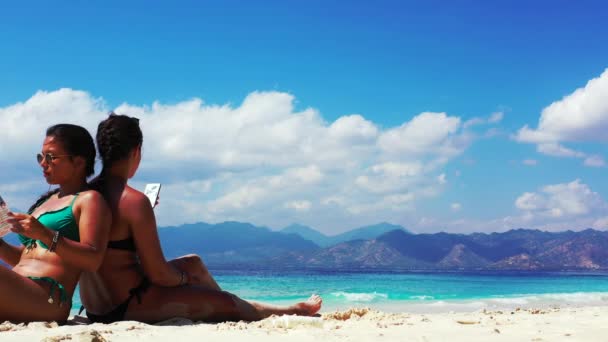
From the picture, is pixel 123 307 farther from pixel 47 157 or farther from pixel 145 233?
pixel 47 157

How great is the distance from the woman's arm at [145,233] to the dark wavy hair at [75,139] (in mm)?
455

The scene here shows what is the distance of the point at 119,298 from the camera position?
450 centimetres

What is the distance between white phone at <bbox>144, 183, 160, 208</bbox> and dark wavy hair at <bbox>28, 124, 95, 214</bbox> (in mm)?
597

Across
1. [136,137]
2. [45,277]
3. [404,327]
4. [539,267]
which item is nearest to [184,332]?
[45,277]

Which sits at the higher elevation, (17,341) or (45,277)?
(45,277)

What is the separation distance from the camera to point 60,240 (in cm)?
376

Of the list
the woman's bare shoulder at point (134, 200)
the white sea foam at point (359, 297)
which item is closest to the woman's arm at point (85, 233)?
the woman's bare shoulder at point (134, 200)

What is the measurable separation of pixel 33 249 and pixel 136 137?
1.10 meters

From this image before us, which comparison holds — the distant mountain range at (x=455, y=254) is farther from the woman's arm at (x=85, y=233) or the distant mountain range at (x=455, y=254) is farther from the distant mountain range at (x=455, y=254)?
the woman's arm at (x=85, y=233)

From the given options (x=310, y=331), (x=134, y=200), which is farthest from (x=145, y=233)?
(x=310, y=331)

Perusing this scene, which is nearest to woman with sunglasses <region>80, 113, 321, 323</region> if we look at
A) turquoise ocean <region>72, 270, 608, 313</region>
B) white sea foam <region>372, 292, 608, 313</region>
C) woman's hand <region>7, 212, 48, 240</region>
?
woman's hand <region>7, 212, 48, 240</region>

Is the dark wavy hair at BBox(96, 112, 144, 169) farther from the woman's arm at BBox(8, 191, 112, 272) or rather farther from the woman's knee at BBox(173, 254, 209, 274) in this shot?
the woman's knee at BBox(173, 254, 209, 274)

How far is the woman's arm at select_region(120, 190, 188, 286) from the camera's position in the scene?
420cm

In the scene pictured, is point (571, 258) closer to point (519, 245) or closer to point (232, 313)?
point (519, 245)
